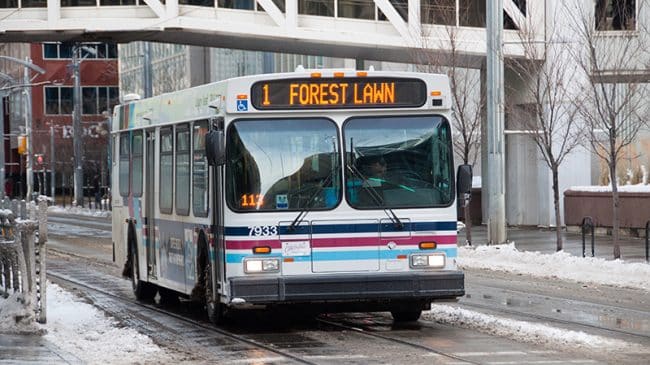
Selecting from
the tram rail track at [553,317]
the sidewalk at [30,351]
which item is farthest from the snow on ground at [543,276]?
the sidewalk at [30,351]

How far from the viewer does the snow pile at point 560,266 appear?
22.9 metres

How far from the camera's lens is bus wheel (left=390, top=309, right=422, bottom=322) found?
1588 centimetres

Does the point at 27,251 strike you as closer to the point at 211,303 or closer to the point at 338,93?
the point at 211,303

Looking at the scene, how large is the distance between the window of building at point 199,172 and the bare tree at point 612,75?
12.3 meters

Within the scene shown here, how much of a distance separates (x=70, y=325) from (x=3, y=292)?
5.85 ft

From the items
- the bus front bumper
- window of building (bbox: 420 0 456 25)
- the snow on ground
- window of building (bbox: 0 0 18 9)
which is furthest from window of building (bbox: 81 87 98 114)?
the bus front bumper

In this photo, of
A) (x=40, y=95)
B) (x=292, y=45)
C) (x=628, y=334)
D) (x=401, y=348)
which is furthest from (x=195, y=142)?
(x=40, y=95)

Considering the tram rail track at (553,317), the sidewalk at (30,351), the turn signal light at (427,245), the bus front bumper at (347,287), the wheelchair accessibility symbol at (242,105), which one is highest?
the wheelchair accessibility symbol at (242,105)

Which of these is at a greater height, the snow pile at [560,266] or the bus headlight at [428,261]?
the bus headlight at [428,261]

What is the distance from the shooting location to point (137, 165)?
19.8 m

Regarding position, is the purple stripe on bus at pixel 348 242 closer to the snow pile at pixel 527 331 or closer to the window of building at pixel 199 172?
the snow pile at pixel 527 331

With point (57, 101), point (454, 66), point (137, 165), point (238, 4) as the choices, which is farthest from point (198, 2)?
point (57, 101)

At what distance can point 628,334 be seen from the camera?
14.5m

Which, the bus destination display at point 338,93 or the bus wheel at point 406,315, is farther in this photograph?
the bus wheel at point 406,315
